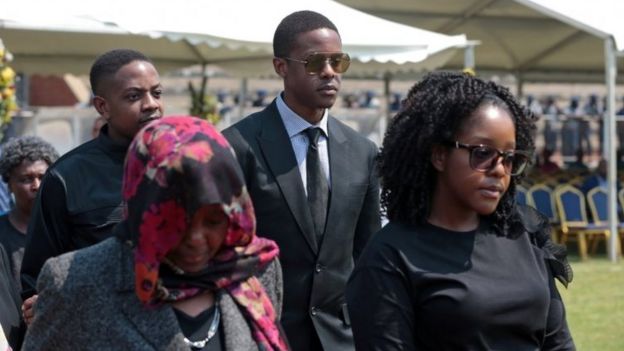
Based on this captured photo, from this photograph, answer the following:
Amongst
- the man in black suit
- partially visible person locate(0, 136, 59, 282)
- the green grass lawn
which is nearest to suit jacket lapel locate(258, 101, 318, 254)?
the man in black suit

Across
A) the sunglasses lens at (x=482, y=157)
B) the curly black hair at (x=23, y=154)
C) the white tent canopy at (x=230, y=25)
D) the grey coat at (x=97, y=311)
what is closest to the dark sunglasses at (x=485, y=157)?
the sunglasses lens at (x=482, y=157)

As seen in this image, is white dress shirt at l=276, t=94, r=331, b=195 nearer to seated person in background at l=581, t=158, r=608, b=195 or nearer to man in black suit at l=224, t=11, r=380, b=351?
man in black suit at l=224, t=11, r=380, b=351

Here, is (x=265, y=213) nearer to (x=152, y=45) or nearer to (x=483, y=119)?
(x=483, y=119)

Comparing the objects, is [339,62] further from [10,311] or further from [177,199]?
[177,199]

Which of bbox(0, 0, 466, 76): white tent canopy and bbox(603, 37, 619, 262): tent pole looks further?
bbox(603, 37, 619, 262): tent pole

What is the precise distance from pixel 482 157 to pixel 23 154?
4.30m

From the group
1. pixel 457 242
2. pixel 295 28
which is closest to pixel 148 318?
pixel 457 242

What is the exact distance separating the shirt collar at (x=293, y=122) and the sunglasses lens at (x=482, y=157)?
1.59m

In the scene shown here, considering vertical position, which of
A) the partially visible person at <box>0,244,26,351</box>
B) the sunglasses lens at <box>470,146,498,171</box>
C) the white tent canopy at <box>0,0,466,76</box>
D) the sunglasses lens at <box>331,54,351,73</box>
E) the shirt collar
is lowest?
the partially visible person at <box>0,244,26,351</box>

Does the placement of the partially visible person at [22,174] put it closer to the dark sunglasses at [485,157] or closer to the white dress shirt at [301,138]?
the white dress shirt at [301,138]

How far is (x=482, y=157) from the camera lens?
3.89 metres

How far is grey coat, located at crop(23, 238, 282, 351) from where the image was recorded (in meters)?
3.26

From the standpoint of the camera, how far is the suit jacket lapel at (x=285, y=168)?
5.22 meters

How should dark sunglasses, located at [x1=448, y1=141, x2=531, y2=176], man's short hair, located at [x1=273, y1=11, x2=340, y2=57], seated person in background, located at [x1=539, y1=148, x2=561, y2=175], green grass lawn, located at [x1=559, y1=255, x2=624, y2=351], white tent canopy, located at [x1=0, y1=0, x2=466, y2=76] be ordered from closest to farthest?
dark sunglasses, located at [x1=448, y1=141, x2=531, y2=176] → man's short hair, located at [x1=273, y1=11, x2=340, y2=57] → green grass lawn, located at [x1=559, y1=255, x2=624, y2=351] → white tent canopy, located at [x1=0, y1=0, x2=466, y2=76] → seated person in background, located at [x1=539, y1=148, x2=561, y2=175]
